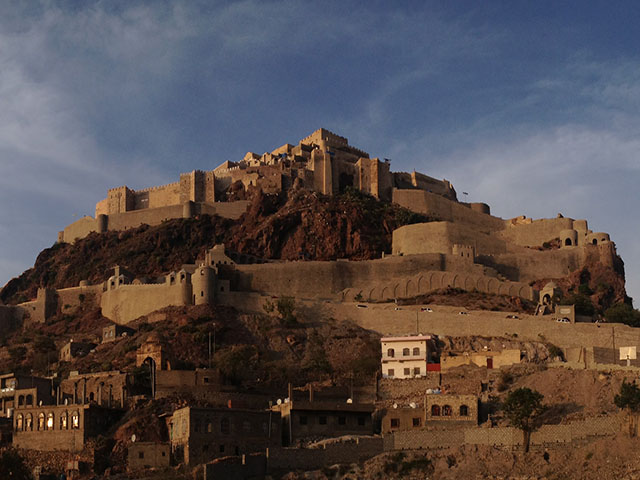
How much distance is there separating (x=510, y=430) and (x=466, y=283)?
120 ft

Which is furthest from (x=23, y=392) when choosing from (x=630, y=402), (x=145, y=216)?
(x=145, y=216)

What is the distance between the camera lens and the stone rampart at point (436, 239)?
102900 mm

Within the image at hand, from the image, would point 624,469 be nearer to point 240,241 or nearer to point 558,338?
point 558,338

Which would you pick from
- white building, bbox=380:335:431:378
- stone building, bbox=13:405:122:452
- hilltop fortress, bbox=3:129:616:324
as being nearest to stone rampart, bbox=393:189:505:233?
hilltop fortress, bbox=3:129:616:324

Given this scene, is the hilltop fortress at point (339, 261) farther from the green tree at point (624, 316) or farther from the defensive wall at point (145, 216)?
the green tree at point (624, 316)

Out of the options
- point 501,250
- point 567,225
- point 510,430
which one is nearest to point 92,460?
point 510,430

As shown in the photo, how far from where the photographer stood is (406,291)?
94.5 m

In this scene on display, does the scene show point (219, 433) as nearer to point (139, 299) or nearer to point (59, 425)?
point (59, 425)

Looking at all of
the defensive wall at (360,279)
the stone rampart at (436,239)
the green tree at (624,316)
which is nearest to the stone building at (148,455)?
the defensive wall at (360,279)

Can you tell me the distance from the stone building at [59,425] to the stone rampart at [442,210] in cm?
5647

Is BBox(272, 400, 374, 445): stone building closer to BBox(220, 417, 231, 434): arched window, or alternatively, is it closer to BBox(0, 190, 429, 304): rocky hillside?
BBox(220, 417, 231, 434): arched window

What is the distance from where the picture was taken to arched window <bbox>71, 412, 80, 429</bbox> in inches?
2522

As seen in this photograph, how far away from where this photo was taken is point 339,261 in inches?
3829

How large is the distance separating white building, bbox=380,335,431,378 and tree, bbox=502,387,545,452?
12.7m
